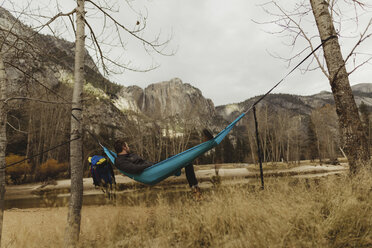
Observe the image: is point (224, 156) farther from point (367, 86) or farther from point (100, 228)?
point (367, 86)

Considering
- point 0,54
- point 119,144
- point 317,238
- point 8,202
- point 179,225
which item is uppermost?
point 0,54

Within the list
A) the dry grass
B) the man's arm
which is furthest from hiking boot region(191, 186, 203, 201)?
the man's arm

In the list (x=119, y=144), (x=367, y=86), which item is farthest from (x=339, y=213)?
(x=367, y=86)

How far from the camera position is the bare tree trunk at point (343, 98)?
102 inches

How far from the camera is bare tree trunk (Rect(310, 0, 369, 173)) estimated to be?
8.50ft

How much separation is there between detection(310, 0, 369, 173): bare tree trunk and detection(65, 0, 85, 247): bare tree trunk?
3.38 meters

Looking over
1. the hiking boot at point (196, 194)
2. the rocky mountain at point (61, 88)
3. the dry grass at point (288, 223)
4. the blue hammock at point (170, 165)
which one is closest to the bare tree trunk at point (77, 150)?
the rocky mountain at point (61, 88)

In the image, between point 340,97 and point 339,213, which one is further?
point 340,97

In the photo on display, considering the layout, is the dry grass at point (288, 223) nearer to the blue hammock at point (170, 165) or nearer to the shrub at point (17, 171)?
the blue hammock at point (170, 165)

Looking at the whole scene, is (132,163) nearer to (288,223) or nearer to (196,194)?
(196,194)

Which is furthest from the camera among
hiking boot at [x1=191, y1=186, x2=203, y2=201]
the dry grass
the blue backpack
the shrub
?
the shrub

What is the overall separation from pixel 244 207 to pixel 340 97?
1988mm

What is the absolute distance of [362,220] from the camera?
159 cm

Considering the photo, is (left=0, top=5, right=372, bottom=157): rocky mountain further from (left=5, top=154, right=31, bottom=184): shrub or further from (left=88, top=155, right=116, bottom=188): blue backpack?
(left=5, top=154, right=31, bottom=184): shrub
